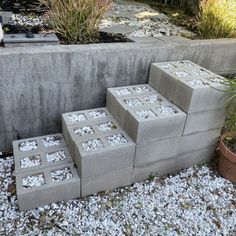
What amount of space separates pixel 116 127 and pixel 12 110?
33.1 inches

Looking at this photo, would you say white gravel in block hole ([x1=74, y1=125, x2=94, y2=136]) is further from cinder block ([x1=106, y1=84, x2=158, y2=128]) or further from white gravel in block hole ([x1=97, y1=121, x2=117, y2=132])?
cinder block ([x1=106, y1=84, x2=158, y2=128])

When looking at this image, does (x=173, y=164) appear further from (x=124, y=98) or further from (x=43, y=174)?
(x=43, y=174)

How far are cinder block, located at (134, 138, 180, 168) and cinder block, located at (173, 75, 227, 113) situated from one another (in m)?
0.29

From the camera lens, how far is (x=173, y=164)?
2.25m

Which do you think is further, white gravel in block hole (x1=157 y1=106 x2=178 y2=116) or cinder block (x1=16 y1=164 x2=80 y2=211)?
white gravel in block hole (x1=157 y1=106 x2=178 y2=116)

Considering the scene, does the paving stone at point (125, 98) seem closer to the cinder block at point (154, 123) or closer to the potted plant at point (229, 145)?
the cinder block at point (154, 123)

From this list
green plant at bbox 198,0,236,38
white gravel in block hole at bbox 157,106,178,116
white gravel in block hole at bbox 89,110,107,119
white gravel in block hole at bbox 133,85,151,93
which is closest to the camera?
white gravel in block hole at bbox 157,106,178,116

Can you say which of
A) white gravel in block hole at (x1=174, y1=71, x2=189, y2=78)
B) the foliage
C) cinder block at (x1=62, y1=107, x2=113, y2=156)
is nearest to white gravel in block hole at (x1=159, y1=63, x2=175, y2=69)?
white gravel in block hole at (x1=174, y1=71, x2=189, y2=78)

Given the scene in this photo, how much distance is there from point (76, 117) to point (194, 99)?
36.4 inches

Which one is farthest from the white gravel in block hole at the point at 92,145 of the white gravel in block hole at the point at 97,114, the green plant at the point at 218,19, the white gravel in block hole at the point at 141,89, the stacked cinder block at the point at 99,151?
the green plant at the point at 218,19

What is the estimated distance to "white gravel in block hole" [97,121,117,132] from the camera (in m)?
2.07

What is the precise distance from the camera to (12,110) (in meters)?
2.15

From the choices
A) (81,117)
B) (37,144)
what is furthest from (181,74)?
(37,144)

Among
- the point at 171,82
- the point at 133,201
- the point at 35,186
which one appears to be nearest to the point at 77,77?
the point at 171,82
